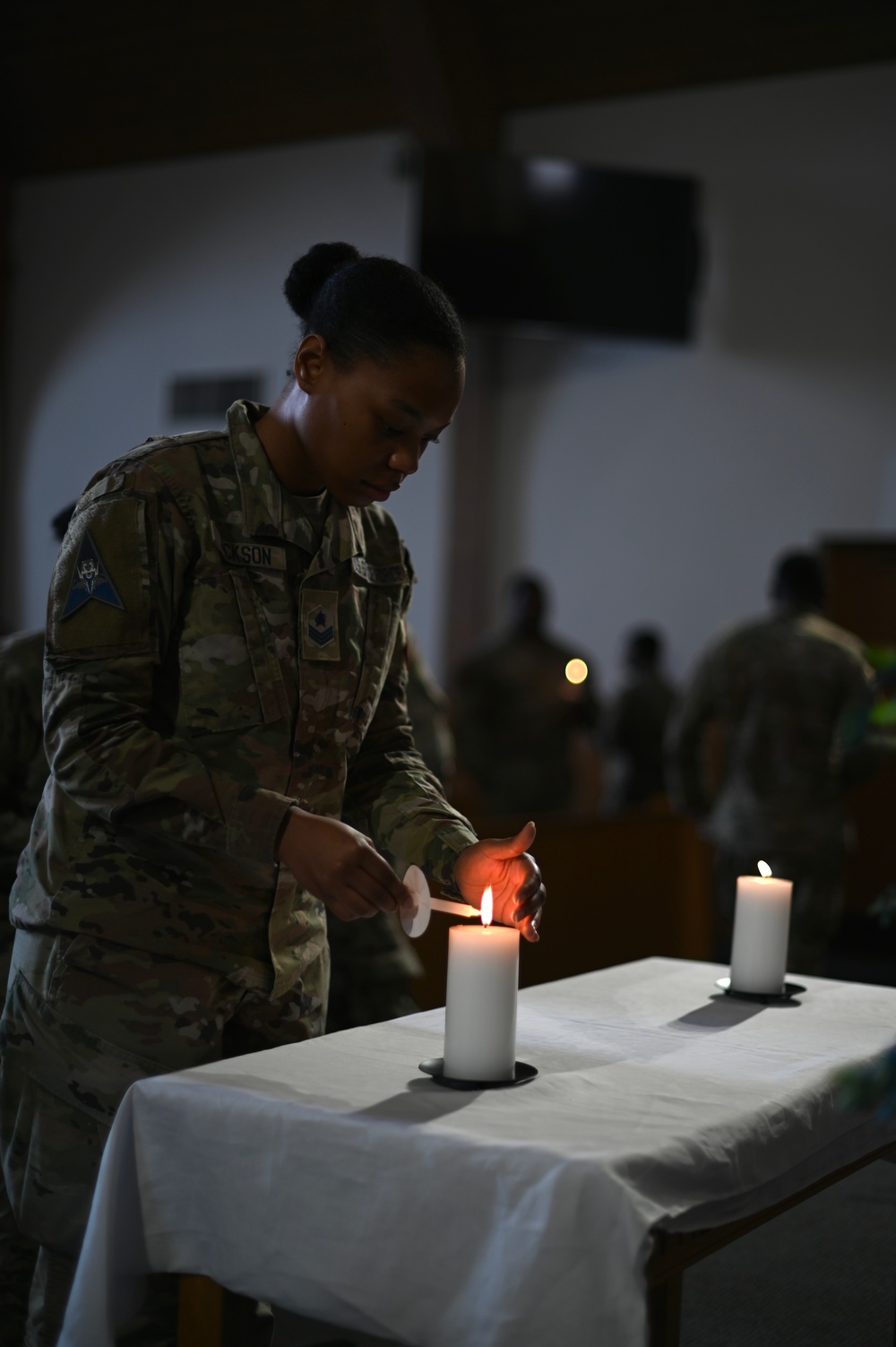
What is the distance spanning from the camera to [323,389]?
5.25 ft

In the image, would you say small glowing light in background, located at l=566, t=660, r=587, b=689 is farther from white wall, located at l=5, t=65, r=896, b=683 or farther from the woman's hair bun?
the woman's hair bun

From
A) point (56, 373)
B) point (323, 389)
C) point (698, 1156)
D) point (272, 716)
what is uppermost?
point (56, 373)

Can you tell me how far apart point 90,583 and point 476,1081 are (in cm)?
60

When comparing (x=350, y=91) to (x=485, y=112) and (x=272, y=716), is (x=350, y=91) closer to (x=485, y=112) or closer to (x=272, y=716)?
(x=485, y=112)

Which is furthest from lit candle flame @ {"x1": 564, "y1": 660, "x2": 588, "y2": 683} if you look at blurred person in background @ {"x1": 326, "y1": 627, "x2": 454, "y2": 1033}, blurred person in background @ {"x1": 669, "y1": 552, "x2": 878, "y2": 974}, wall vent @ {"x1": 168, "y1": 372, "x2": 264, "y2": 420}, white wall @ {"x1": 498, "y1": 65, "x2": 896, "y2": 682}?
wall vent @ {"x1": 168, "y1": 372, "x2": 264, "y2": 420}

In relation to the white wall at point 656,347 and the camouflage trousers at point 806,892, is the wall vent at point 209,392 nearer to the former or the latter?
the white wall at point 656,347

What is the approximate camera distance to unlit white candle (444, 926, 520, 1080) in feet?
4.46

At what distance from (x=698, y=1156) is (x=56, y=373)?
9.06 metres

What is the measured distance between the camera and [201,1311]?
134 cm

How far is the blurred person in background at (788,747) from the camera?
4.16 m

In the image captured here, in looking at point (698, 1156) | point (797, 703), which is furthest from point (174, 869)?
point (797, 703)

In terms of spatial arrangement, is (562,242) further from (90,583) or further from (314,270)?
(90,583)

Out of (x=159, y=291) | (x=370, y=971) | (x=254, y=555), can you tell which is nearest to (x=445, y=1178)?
(x=254, y=555)

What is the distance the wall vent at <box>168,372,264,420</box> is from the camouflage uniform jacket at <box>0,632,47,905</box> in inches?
251
